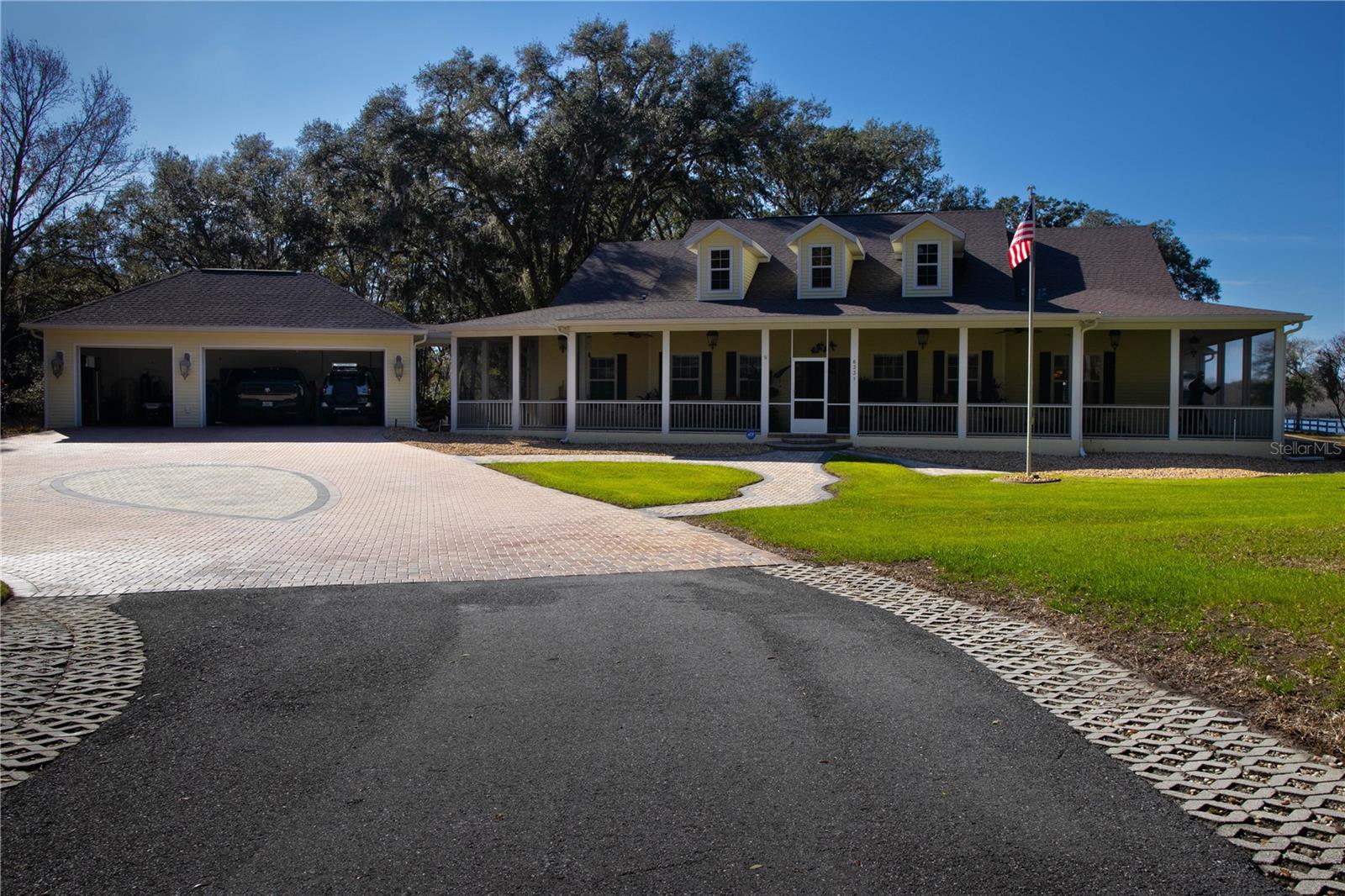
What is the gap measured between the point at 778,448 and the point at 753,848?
19369 mm

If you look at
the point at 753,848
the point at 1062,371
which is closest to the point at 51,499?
the point at 753,848

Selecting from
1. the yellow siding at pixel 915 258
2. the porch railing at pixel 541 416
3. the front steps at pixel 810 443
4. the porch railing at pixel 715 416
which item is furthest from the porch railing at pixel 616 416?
the yellow siding at pixel 915 258

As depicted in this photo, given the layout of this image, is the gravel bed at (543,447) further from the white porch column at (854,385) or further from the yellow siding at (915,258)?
the yellow siding at (915,258)

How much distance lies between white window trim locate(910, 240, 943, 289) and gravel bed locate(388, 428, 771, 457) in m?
6.47

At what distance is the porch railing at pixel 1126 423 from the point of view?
22.7 m

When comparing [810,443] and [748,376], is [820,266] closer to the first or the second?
[748,376]

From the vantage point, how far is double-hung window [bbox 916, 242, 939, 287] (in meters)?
24.8

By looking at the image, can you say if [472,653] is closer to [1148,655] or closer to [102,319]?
[1148,655]

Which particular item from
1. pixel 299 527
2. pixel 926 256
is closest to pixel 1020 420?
pixel 926 256

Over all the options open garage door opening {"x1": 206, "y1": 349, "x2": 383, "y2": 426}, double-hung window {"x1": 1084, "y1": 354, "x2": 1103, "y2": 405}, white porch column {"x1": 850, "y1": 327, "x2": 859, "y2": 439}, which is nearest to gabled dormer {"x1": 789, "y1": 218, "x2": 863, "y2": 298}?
white porch column {"x1": 850, "y1": 327, "x2": 859, "y2": 439}

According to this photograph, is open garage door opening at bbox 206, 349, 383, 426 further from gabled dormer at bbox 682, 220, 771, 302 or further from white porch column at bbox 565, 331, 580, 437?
gabled dormer at bbox 682, 220, 771, 302

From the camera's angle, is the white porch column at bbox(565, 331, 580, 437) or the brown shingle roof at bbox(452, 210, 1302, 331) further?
the white porch column at bbox(565, 331, 580, 437)

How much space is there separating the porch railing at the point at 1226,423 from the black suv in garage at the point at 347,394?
22507mm

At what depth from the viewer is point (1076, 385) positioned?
70.8ft
